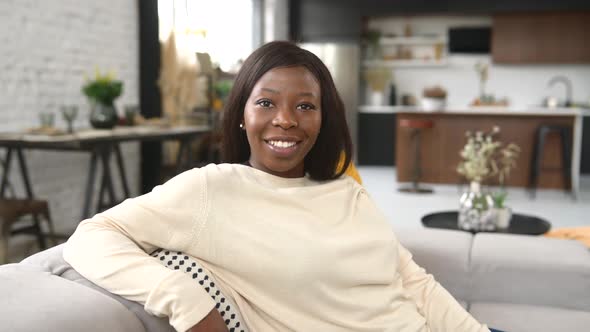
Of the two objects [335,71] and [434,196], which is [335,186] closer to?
[434,196]

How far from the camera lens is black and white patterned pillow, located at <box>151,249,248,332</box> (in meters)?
0.95

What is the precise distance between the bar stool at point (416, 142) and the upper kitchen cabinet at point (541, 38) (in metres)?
2.53

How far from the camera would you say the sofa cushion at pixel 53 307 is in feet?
2.50

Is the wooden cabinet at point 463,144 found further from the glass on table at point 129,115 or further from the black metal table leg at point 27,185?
the black metal table leg at point 27,185

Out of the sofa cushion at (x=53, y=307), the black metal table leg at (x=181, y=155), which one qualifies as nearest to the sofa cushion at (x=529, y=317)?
the sofa cushion at (x=53, y=307)

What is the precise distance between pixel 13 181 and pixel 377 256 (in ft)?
10.8

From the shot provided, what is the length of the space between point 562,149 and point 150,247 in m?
5.93

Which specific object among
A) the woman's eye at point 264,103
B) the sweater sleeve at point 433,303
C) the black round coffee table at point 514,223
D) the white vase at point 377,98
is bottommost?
the black round coffee table at point 514,223

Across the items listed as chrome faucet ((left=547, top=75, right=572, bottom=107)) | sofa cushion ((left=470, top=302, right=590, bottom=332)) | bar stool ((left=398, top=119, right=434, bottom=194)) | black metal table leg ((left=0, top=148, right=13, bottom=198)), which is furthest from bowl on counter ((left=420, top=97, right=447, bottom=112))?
sofa cushion ((left=470, top=302, right=590, bottom=332))

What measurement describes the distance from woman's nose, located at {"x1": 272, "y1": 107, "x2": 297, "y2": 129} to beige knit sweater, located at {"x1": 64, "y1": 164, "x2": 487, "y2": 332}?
11cm

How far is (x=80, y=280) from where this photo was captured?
0.95m

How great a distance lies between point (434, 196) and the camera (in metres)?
5.95

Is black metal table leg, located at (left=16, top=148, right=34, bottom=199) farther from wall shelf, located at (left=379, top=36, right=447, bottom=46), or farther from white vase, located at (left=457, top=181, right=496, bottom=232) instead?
wall shelf, located at (left=379, top=36, right=447, bottom=46)

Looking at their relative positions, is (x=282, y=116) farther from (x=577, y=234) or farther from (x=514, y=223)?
(x=514, y=223)
